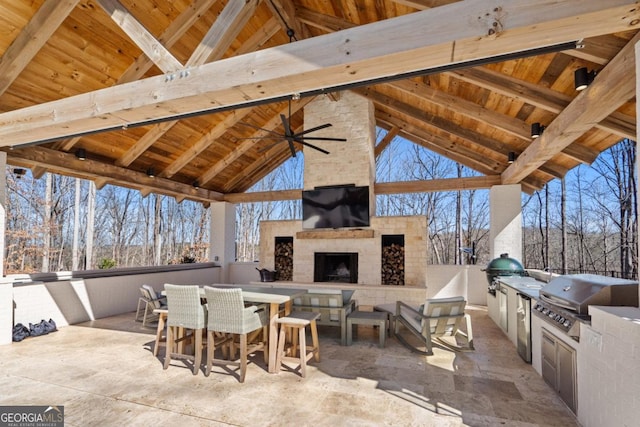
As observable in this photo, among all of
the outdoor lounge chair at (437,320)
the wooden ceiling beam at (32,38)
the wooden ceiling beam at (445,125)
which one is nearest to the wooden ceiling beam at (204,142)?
the wooden ceiling beam at (445,125)

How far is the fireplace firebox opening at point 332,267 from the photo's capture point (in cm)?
715

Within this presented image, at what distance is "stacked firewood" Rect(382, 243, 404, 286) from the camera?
6.85 meters

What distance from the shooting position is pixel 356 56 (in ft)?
7.00

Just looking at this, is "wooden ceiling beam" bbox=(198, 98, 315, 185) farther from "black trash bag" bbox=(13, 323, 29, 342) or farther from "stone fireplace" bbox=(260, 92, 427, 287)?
"black trash bag" bbox=(13, 323, 29, 342)

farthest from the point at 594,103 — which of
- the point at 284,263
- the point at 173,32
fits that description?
the point at 284,263

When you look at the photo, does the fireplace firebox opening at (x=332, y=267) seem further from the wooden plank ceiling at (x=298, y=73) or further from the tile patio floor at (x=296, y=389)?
the tile patio floor at (x=296, y=389)

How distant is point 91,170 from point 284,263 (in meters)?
4.43

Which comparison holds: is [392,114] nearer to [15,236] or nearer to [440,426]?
[440,426]

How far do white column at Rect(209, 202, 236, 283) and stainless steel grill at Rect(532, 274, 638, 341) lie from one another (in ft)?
25.9

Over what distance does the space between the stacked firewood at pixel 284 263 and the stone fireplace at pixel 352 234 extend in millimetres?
459

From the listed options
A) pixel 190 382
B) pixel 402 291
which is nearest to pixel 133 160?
pixel 190 382

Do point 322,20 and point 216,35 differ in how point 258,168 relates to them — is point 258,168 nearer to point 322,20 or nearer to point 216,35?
Answer: point 322,20

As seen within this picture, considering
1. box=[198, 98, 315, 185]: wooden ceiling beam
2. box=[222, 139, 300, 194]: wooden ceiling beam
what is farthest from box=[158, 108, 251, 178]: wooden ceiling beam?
box=[222, 139, 300, 194]: wooden ceiling beam

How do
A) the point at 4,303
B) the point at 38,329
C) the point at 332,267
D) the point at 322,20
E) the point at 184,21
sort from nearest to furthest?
the point at 184,21 → the point at 4,303 → the point at 38,329 → the point at 322,20 → the point at 332,267
